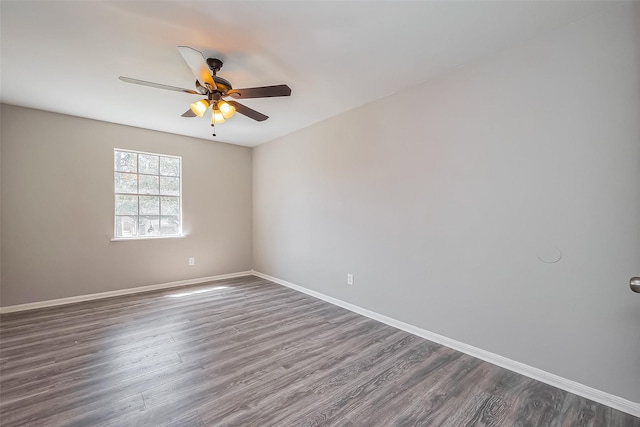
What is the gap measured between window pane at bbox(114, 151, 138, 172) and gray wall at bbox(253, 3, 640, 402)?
332 cm

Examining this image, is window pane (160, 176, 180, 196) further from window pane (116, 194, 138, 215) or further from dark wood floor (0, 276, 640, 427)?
dark wood floor (0, 276, 640, 427)

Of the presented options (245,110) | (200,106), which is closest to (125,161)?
(200,106)

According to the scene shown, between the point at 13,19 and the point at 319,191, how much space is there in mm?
3077

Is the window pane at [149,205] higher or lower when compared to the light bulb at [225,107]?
lower

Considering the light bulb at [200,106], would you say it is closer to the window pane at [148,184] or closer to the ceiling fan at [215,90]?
the ceiling fan at [215,90]

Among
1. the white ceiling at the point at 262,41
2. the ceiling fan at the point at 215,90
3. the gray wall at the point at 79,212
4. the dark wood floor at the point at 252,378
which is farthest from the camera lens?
the gray wall at the point at 79,212

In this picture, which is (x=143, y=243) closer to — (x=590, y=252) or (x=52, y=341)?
(x=52, y=341)

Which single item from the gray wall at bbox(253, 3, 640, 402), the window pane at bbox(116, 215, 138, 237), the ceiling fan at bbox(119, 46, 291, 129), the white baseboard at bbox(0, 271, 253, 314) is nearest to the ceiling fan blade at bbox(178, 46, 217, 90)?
the ceiling fan at bbox(119, 46, 291, 129)

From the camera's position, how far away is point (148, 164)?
4.27 m

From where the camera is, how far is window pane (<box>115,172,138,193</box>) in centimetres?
400

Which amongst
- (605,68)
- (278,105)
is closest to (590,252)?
(605,68)

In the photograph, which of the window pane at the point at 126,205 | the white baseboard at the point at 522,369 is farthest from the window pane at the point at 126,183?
the white baseboard at the point at 522,369

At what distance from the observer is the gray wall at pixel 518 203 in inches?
66.8

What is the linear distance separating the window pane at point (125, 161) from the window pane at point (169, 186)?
407 millimetres
